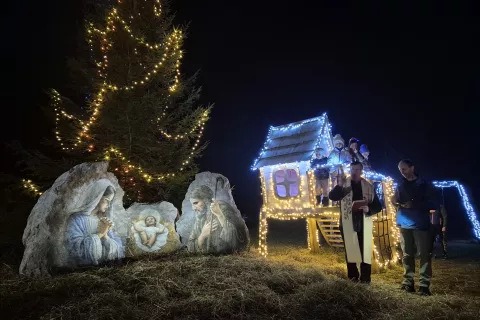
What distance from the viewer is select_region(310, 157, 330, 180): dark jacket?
23.9 feet

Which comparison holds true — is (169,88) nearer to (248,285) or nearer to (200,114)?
(200,114)

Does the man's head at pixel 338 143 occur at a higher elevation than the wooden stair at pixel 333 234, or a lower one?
higher

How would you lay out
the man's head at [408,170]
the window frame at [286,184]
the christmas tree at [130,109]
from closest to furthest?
the man's head at [408,170]
the window frame at [286,184]
the christmas tree at [130,109]

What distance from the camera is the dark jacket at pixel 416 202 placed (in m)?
5.01

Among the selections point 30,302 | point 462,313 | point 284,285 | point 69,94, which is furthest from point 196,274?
point 69,94

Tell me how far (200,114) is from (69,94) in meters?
4.61

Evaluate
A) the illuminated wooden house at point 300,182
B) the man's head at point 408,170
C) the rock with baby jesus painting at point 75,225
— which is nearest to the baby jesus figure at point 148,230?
the rock with baby jesus painting at point 75,225

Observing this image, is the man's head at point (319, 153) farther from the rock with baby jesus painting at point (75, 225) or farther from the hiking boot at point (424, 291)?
the rock with baby jesus painting at point (75, 225)

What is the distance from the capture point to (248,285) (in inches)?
180

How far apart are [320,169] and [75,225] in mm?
5056

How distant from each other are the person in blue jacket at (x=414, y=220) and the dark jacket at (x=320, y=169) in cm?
204

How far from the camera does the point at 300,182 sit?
7762 millimetres

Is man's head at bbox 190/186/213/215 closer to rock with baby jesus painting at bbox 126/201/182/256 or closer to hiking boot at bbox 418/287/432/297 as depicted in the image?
rock with baby jesus painting at bbox 126/201/182/256

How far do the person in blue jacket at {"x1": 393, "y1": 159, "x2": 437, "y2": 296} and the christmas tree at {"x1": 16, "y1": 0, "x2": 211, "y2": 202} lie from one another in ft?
19.3
